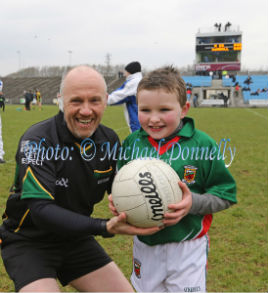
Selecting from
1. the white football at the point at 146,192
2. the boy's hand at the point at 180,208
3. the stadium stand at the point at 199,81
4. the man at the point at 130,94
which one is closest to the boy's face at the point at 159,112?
the white football at the point at 146,192

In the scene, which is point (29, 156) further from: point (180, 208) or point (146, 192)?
point (180, 208)

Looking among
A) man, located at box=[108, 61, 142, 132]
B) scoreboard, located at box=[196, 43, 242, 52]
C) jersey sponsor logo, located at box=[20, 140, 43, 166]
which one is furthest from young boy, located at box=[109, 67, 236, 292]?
scoreboard, located at box=[196, 43, 242, 52]

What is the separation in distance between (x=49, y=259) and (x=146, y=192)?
98 cm

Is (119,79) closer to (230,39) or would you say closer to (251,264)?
(230,39)

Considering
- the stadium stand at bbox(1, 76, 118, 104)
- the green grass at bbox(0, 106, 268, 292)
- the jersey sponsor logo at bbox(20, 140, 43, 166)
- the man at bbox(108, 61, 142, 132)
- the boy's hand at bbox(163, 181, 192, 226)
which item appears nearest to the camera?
the boy's hand at bbox(163, 181, 192, 226)

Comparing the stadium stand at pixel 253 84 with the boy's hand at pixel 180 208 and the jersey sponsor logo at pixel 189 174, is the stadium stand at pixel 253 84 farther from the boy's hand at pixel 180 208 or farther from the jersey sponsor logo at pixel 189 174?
the boy's hand at pixel 180 208

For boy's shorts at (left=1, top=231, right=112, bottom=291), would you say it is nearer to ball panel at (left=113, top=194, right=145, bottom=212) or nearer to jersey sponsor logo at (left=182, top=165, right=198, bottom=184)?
ball panel at (left=113, top=194, right=145, bottom=212)

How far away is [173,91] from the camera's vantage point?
228 centimetres

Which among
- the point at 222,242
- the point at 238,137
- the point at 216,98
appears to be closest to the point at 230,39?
the point at 216,98

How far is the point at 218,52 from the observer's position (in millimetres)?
57094

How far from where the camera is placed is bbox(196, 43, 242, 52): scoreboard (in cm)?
5622

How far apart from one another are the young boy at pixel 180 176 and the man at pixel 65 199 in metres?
0.29

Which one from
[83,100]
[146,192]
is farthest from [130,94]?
[146,192]

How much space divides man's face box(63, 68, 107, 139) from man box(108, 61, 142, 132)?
4942 mm
